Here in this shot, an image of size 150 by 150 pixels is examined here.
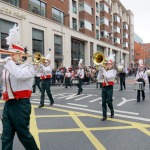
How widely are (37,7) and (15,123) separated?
78.7 ft

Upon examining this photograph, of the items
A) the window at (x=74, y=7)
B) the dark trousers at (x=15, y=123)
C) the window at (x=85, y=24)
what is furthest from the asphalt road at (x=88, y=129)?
the window at (x=85, y=24)

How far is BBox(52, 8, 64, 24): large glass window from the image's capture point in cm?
2955

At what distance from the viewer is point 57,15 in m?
30.3

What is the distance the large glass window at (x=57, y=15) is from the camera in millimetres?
29553

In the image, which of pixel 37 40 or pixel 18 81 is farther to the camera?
pixel 37 40

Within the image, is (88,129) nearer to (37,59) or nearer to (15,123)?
(37,59)

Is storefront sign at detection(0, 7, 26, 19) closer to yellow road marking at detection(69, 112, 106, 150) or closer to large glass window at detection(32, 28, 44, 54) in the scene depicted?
large glass window at detection(32, 28, 44, 54)

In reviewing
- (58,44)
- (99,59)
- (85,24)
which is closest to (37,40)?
(58,44)

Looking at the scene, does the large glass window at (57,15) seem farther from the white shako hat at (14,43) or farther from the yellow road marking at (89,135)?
the white shako hat at (14,43)

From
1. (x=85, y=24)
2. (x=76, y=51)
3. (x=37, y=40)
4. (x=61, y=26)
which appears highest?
(x=85, y=24)

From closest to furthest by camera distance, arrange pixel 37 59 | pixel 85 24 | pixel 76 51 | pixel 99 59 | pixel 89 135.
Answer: pixel 89 135 → pixel 37 59 → pixel 99 59 → pixel 76 51 → pixel 85 24

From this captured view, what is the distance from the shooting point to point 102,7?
46.3 metres

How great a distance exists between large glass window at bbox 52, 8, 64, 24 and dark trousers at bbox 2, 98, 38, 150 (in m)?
26.5

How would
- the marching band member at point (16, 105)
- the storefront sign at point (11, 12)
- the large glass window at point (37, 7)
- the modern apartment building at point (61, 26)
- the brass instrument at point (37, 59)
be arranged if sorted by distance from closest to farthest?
the marching band member at point (16, 105) < the brass instrument at point (37, 59) < the storefront sign at point (11, 12) < the modern apartment building at point (61, 26) < the large glass window at point (37, 7)
